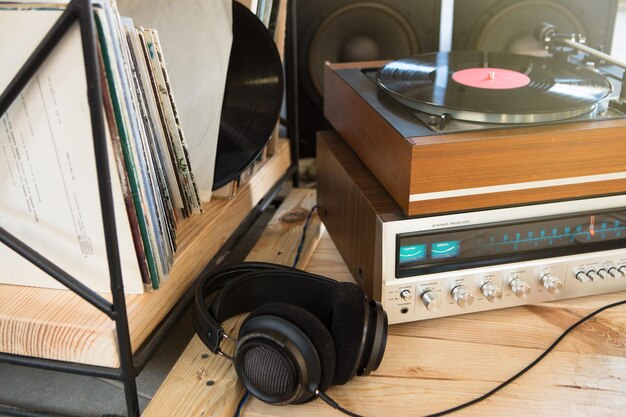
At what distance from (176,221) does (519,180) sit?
1.48ft

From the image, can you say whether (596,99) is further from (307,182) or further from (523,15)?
(307,182)

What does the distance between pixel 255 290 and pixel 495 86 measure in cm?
40

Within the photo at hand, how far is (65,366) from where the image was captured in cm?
70

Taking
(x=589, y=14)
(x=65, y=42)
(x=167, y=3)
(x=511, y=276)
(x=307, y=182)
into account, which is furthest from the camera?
(x=307, y=182)

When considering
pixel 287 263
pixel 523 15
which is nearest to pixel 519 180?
pixel 287 263

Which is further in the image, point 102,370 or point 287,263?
point 287,263

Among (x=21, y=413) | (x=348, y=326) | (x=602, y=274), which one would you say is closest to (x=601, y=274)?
(x=602, y=274)

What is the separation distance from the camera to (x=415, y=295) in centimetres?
79

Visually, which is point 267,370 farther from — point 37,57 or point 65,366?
point 37,57

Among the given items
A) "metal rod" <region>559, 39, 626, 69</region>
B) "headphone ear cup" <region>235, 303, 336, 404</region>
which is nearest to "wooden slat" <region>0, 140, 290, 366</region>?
"headphone ear cup" <region>235, 303, 336, 404</region>

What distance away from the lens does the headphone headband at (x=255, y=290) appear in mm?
767

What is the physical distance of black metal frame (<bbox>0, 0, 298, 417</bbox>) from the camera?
558 millimetres

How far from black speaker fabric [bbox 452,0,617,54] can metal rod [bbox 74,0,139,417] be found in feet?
3.00

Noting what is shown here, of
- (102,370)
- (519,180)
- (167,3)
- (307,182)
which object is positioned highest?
(167,3)
